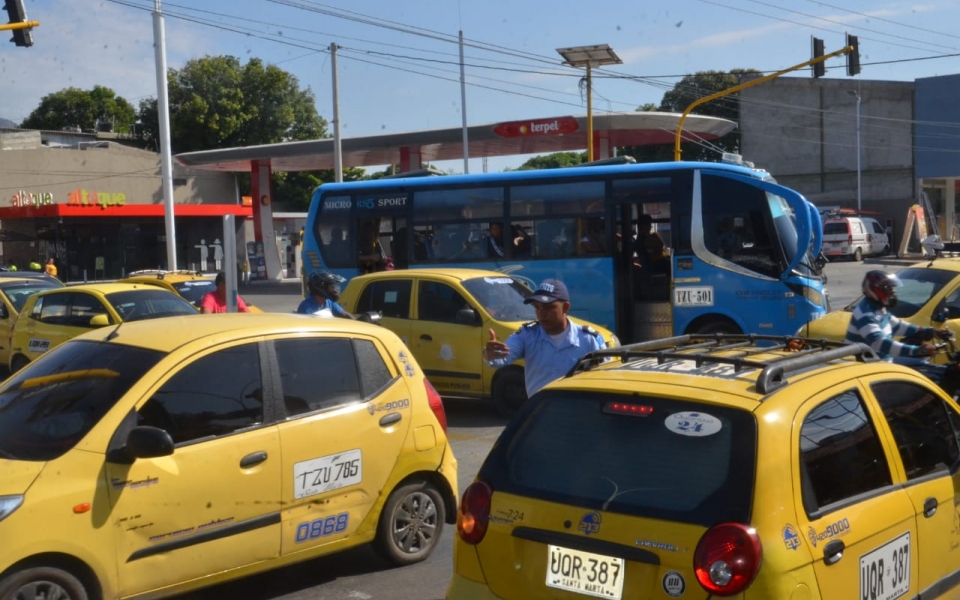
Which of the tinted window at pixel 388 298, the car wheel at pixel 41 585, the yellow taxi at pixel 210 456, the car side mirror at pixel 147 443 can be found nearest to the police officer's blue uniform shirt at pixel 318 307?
the tinted window at pixel 388 298

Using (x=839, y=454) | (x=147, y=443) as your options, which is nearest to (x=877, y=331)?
(x=839, y=454)

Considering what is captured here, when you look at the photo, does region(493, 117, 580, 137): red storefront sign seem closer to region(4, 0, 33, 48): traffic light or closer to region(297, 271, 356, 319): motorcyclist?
Answer: region(4, 0, 33, 48): traffic light

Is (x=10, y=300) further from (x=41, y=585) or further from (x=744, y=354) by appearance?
(x=744, y=354)

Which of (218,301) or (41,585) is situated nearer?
(41,585)

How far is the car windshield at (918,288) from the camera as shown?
11.3 meters

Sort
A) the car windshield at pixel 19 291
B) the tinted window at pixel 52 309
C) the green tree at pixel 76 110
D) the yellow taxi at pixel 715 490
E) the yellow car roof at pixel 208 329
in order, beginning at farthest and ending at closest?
the green tree at pixel 76 110, the car windshield at pixel 19 291, the tinted window at pixel 52 309, the yellow car roof at pixel 208 329, the yellow taxi at pixel 715 490

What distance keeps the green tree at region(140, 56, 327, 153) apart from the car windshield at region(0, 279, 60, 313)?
46352 millimetres

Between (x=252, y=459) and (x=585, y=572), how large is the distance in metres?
2.29

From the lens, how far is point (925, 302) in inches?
443

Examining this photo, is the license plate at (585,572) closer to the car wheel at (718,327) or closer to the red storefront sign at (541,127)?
the car wheel at (718,327)

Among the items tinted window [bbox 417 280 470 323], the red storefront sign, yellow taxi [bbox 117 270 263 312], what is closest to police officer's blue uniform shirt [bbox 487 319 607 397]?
tinted window [bbox 417 280 470 323]

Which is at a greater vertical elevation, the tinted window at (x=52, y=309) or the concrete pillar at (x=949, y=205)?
the concrete pillar at (x=949, y=205)

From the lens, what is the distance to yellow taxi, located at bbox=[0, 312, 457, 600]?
4.67 meters

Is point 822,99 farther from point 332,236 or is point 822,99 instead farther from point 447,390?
point 447,390
